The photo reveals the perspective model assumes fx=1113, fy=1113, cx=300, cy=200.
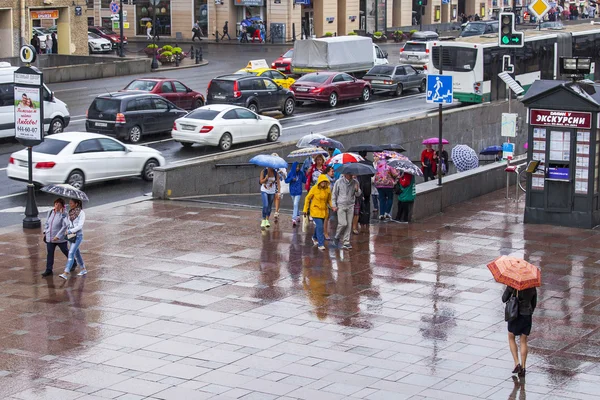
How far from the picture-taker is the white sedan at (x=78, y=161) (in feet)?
83.6

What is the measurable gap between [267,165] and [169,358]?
24.8 ft

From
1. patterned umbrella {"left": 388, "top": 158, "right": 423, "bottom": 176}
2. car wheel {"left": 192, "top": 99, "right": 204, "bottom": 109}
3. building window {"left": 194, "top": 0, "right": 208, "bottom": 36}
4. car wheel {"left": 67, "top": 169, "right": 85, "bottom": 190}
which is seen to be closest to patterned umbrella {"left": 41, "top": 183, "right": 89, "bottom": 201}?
patterned umbrella {"left": 388, "top": 158, "right": 423, "bottom": 176}

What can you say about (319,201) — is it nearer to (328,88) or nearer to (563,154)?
(563,154)

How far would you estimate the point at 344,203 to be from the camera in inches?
755

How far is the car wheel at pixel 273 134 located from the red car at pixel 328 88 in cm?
945

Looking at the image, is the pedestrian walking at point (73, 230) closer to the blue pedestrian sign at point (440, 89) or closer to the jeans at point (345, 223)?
the jeans at point (345, 223)

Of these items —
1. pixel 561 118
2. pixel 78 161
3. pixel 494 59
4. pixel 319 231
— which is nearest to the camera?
pixel 319 231

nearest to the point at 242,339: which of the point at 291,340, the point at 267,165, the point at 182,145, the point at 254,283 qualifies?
the point at 291,340

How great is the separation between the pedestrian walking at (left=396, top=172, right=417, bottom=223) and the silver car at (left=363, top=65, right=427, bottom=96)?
26657mm

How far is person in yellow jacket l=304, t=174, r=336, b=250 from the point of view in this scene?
18983mm

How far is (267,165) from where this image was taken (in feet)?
67.0

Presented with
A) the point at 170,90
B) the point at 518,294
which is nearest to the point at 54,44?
the point at 170,90

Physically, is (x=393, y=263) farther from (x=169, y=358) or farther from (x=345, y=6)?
(x=345, y=6)

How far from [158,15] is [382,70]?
37.4 meters
